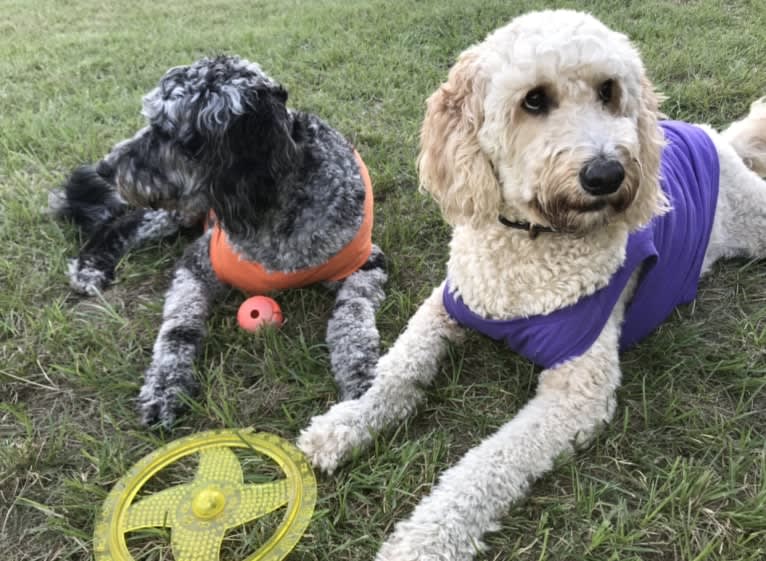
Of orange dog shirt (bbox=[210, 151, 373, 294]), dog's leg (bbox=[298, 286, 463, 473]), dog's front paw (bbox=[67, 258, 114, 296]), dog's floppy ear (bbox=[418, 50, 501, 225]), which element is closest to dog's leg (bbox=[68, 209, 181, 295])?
dog's front paw (bbox=[67, 258, 114, 296])

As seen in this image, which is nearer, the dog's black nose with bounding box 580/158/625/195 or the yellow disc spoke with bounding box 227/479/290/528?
the dog's black nose with bounding box 580/158/625/195

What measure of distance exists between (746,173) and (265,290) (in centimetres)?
265

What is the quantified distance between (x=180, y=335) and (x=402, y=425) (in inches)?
45.5

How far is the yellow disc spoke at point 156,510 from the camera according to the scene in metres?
2.16

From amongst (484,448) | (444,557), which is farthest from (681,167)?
(444,557)

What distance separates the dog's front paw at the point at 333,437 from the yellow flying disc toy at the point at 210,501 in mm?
56

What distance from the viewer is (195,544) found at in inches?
82.0

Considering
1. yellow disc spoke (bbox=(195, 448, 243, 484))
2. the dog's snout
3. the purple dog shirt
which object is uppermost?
the dog's snout

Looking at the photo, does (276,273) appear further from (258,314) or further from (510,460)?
(510,460)

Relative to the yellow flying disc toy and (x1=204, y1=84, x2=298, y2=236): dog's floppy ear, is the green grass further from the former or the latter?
(x1=204, y1=84, x2=298, y2=236): dog's floppy ear

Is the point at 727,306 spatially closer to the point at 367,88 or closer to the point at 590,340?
the point at 590,340

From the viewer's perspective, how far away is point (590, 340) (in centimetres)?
242

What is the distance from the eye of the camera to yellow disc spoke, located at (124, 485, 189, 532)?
2.16 m

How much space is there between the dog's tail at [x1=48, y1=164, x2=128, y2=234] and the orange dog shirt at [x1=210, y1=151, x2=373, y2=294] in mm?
914
